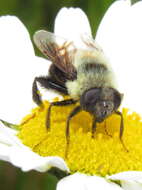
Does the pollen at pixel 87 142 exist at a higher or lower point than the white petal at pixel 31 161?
lower

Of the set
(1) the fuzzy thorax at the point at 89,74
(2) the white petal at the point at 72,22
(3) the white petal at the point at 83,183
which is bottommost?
(3) the white petal at the point at 83,183

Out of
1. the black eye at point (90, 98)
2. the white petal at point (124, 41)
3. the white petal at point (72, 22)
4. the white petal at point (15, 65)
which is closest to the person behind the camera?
the black eye at point (90, 98)

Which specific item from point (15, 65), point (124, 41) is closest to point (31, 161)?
point (15, 65)

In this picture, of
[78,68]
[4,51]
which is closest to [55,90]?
[78,68]

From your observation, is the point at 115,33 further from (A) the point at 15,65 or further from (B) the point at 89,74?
(B) the point at 89,74

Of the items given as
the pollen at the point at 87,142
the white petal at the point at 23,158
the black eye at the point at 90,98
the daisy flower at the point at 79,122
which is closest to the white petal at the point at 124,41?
the daisy flower at the point at 79,122

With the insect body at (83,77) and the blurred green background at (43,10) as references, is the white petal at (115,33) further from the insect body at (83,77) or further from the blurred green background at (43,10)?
the insect body at (83,77)

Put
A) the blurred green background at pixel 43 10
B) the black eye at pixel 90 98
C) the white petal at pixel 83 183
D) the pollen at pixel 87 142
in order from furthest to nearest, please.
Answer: the blurred green background at pixel 43 10
the pollen at pixel 87 142
the black eye at pixel 90 98
the white petal at pixel 83 183
